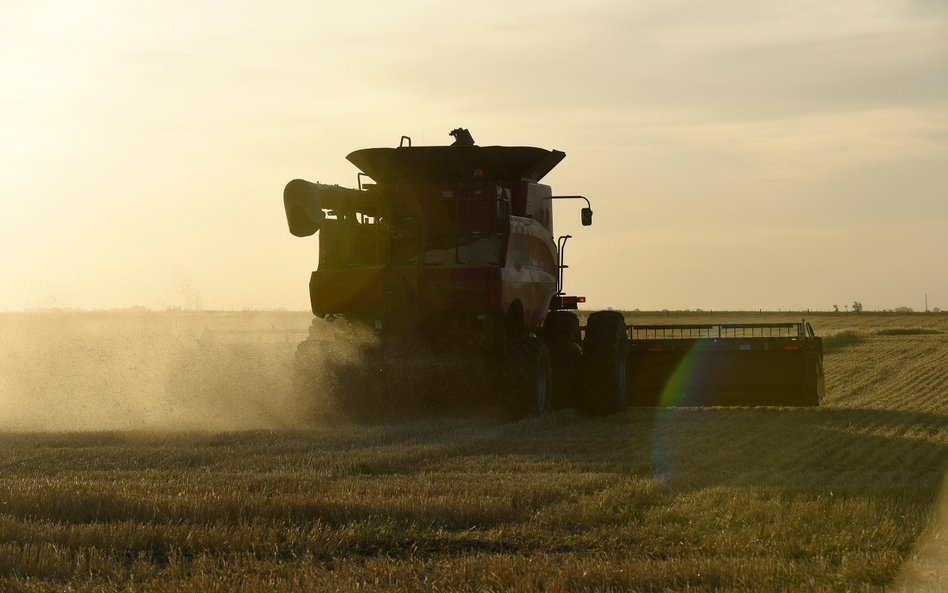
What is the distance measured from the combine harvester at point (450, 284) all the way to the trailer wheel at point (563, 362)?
0.02m

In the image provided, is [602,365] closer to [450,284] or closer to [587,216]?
[587,216]

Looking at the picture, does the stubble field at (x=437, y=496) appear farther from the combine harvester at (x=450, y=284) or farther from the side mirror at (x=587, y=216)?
the side mirror at (x=587, y=216)

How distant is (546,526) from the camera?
318 inches

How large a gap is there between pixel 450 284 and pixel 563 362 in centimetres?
318

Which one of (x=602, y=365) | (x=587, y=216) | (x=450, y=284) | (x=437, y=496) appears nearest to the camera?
(x=437, y=496)

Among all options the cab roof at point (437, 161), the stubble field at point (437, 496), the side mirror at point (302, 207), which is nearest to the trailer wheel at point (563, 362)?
the stubble field at point (437, 496)

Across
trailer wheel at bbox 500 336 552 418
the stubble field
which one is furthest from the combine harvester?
the stubble field

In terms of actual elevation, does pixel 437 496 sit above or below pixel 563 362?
below

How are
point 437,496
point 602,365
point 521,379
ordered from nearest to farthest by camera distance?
1. point 437,496
2. point 521,379
3. point 602,365

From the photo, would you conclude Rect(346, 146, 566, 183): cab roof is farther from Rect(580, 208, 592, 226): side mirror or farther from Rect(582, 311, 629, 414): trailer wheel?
Rect(582, 311, 629, 414): trailer wheel

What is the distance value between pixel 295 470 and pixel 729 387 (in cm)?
972

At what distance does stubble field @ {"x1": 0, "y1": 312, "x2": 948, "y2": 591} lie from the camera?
667 centimetres

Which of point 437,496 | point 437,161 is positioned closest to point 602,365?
point 437,161

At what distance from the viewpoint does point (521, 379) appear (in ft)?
49.9
